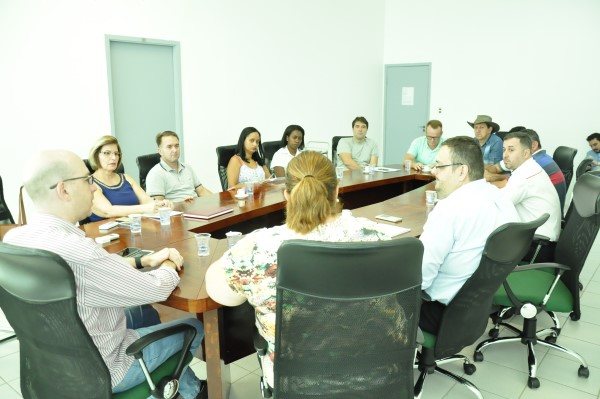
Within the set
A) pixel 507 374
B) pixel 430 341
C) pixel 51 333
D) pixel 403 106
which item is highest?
pixel 403 106

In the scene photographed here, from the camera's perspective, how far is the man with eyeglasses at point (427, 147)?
17.5ft

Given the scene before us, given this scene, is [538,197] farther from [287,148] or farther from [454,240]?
[287,148]

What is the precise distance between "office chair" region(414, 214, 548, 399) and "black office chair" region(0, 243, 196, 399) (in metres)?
1.08

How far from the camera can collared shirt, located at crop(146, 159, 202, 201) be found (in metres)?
3.78

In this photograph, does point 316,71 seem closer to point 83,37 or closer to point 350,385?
Result: point 83,37

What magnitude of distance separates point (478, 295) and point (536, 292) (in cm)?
67

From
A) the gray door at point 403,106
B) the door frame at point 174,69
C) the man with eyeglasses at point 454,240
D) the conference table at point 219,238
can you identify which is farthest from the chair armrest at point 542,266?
the gray door at point 403,106

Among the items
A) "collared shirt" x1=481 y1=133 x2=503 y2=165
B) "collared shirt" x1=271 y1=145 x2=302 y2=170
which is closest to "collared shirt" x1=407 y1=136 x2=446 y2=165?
"collared shirt" x1=481 y1=133 x2=503 y2=165

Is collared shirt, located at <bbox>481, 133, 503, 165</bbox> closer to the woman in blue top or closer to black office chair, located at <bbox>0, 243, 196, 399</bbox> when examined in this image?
the woman in blue top

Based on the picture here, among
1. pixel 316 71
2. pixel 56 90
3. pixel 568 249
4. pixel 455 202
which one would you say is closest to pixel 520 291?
pixel 568 249

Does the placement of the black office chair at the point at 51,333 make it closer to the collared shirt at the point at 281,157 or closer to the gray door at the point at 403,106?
the collared shirt at the point at 281,157

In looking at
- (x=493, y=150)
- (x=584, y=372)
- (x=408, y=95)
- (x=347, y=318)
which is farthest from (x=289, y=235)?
(x=408, y=95)

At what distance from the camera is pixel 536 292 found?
246cm

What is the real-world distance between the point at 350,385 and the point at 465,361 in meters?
1.42
